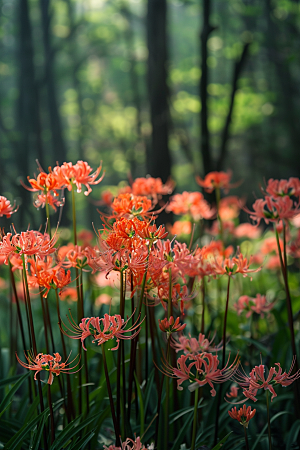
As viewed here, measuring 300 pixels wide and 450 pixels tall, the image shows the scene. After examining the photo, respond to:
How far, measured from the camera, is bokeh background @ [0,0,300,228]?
5195mm

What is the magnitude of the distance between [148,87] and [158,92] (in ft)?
2.77

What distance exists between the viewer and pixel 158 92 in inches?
181

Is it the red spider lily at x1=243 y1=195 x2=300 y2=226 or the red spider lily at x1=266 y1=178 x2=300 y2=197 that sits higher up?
the red spider lily at x1=266 y1=178 x2=300 y2=197

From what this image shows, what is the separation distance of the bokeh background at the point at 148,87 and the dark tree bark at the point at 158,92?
0.01 meters

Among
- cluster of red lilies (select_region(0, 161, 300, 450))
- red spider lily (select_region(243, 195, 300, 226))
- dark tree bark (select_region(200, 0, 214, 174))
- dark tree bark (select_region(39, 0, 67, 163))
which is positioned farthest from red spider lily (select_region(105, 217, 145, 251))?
dark tree bark (select_region(39, 0, 67, 163))

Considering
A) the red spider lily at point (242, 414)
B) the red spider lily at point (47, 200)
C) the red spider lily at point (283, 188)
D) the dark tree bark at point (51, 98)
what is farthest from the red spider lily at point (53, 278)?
the dark tree bark at point (51, 98)

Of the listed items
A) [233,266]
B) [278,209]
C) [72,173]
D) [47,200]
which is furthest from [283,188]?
[47,200]

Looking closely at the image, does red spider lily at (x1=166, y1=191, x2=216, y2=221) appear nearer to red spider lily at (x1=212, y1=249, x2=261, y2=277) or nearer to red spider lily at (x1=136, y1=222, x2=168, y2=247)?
red spider lily at (x1=212, y1=249, x2=261, y2=277)

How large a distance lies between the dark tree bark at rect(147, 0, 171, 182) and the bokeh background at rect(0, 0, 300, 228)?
0.01 metres

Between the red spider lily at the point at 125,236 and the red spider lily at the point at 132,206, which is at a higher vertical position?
the red spider lily at the point at 132,206

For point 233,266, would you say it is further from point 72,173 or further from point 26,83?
point 26,83

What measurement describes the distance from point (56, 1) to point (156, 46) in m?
8.39

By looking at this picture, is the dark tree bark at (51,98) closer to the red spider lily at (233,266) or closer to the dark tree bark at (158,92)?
the dark tree bark at (158,92)

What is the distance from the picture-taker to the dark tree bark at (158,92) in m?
4.48
